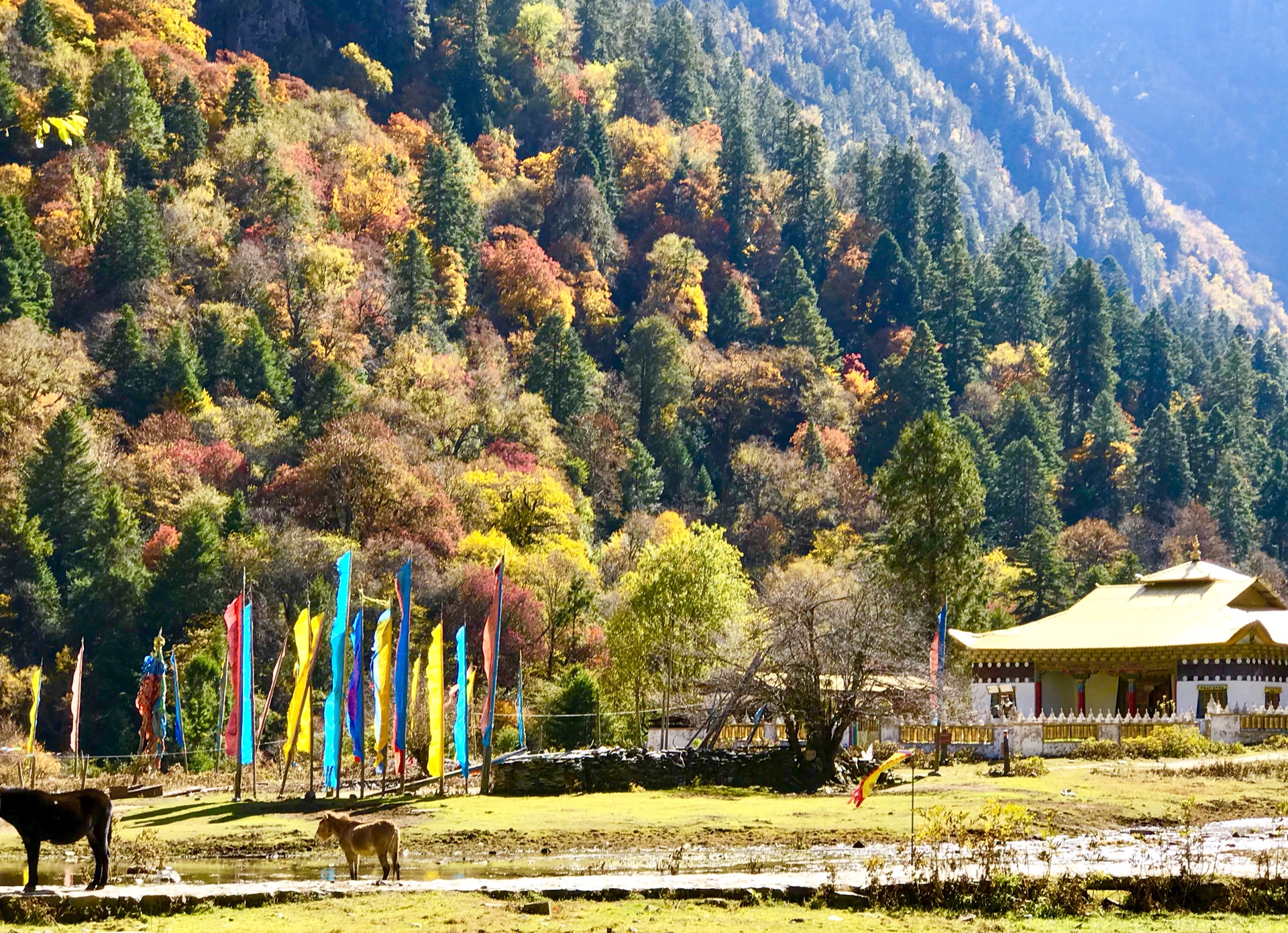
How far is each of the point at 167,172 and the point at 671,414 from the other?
4138cm

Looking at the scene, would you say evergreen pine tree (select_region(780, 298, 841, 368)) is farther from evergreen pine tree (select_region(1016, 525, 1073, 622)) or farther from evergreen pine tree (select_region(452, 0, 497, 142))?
evergreen pine tree (select_region(1016, 525, 1073, 622))

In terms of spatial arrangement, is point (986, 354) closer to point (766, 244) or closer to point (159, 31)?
point (766, 244)

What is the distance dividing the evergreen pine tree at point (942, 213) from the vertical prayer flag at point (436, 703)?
417 ft

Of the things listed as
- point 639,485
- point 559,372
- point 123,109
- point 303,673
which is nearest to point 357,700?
point 303,673

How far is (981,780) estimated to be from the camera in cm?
3931

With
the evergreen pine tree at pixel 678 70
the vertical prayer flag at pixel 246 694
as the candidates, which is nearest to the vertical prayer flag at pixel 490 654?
the vertical prayer flag at pixel 246 694

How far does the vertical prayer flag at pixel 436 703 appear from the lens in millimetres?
36188

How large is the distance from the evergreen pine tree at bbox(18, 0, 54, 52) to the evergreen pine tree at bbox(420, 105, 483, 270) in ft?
99.9

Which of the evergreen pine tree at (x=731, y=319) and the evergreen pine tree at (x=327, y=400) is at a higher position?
the evergreen pine tree at (x=731, y=319)

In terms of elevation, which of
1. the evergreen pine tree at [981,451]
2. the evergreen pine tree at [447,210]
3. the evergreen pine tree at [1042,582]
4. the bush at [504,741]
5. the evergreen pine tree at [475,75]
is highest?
the evergreen pine tree at [475,75]

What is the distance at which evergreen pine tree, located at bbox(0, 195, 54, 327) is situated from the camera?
102938 millimetres

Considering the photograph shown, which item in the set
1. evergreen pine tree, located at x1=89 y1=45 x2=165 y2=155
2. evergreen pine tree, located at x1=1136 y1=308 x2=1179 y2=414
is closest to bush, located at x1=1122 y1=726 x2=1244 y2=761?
evergreen pine tree, located at x1=89 y1=45 x2=165 y2=155

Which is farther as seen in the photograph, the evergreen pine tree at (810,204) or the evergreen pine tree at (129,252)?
the evergreen pine tree at (810,204)

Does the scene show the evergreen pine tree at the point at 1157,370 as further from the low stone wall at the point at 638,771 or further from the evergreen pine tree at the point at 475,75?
the low stone wall at the point at 638,771
